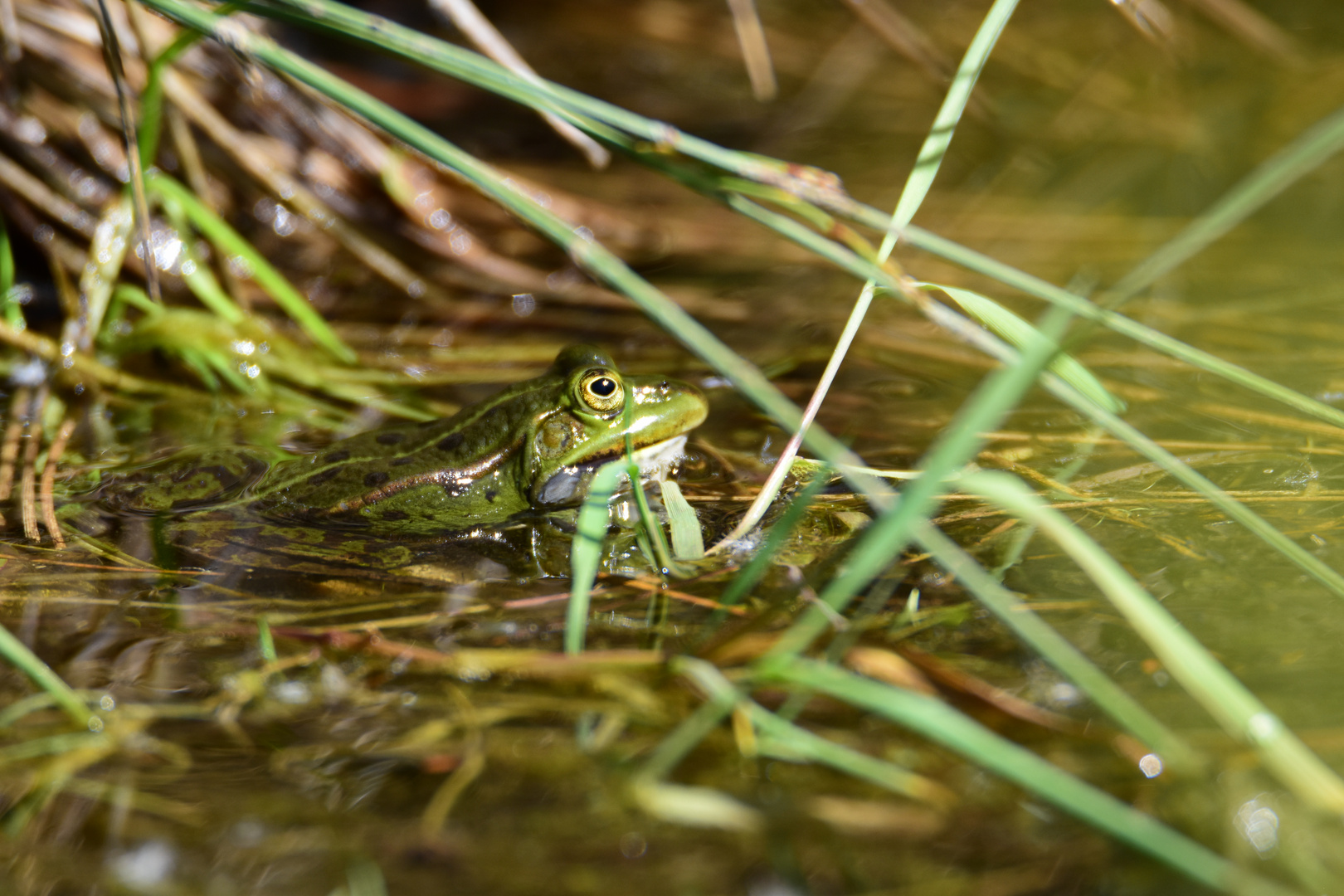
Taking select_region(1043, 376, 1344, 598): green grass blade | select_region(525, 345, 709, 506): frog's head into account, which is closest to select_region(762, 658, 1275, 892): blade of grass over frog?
select_region(1043, 376, 1344, 598): green grass blade

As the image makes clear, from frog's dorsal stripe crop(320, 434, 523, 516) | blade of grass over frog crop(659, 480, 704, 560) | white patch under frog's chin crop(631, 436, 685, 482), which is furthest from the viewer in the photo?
white patch under frog's chin crop(631, 436, 685, 482)

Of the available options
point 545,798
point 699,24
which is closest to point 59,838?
point 545,798

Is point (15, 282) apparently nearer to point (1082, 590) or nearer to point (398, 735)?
point (398, 735)

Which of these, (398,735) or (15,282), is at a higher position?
(15,282)

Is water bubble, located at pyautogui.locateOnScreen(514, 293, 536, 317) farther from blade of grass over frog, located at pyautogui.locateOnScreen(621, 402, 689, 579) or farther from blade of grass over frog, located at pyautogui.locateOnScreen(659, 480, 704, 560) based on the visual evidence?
blade of grass over frog, located at pyautogui.locateOnScreen(659, 480, 704, 560)

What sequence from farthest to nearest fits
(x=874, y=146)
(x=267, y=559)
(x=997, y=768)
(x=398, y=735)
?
(x=874, y=146) < (x=267, y=559) < (x=398, y=735) < (x=997, y=768)

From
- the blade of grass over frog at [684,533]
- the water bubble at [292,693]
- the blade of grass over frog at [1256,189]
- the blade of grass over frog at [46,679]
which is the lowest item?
the water bubble at [292,693]

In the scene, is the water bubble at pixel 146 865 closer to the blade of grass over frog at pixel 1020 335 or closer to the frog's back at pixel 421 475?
the frog's back at pixel 421 475

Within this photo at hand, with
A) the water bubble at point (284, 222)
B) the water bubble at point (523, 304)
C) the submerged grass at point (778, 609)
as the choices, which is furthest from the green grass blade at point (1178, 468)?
the water bubble at point (284, 222)
